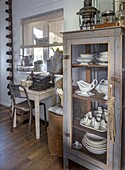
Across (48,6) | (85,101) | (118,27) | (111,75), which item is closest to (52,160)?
(85,101)

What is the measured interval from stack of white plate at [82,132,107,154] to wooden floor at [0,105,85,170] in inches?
15.0

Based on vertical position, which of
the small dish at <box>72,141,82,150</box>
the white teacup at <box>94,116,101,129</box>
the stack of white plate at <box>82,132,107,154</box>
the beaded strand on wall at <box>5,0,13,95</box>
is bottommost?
the small dish at <box>72,141,82,150</box>

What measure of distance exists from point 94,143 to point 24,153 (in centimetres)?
99

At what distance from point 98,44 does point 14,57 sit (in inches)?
102

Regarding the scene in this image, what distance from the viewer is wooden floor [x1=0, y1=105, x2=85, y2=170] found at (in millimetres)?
1969

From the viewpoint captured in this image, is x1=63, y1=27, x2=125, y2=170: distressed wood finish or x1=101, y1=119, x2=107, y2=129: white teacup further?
x1=101, y1=119, x2=107, y2=129: white teacup

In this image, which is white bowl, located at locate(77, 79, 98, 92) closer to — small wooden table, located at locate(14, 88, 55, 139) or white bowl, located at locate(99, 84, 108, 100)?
white bowl, located at locate(99, 84, 108, 100)

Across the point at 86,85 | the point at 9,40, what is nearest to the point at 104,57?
the point at 86,85

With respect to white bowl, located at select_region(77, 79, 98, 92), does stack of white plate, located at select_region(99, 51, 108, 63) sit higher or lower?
higher

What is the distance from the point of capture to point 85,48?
1.60 m

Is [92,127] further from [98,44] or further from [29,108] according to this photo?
[29,108]

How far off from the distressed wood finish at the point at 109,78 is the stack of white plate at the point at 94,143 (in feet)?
0.20

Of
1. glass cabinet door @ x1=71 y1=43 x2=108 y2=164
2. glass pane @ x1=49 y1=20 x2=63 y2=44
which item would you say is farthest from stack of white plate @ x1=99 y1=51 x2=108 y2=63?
glass pane @ x1=49 y1=20 x2=63 y2=44

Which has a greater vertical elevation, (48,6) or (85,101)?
(48,6)
